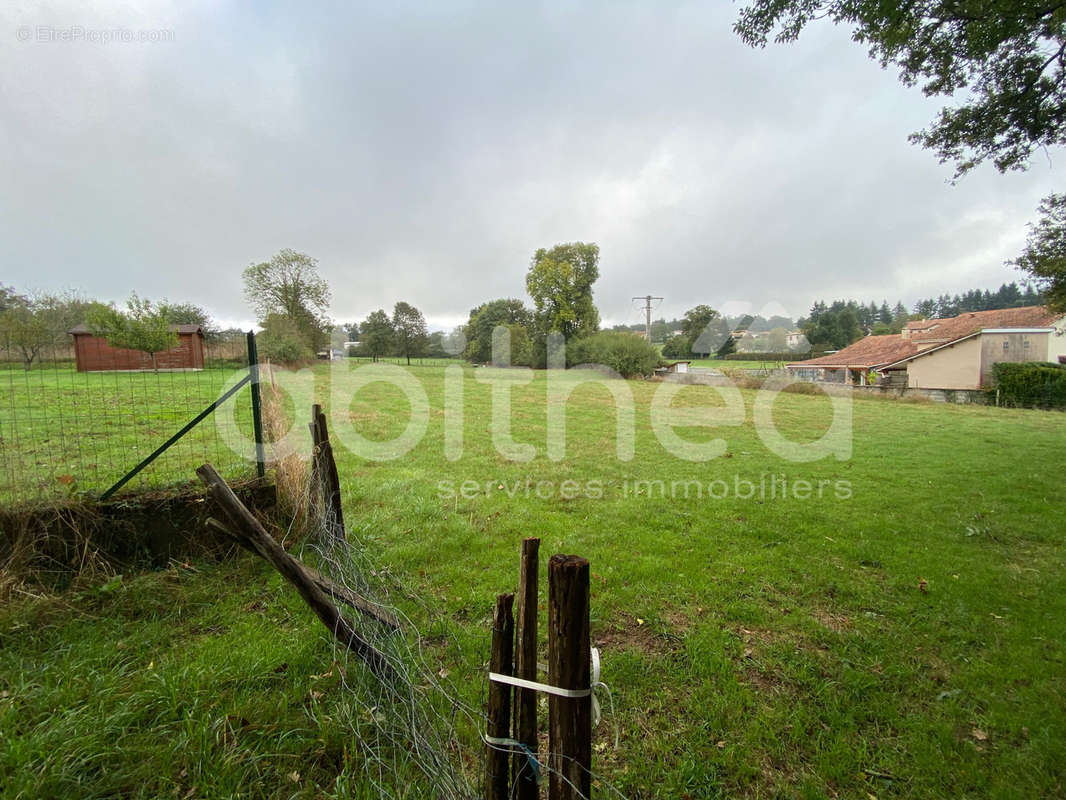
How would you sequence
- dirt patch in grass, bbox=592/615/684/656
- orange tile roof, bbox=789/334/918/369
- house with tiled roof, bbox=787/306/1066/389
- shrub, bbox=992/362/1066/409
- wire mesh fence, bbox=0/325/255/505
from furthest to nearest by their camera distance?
orange tile roof, bbox=789/334/918/369 → house with tiled roof, bbox=787/306/1066/389 → shrub, bbox=992/362/1066/409 → wire mesh fence, bbox=0/325/255/505 → dirt patch in grass, bbox=592/615/684/656

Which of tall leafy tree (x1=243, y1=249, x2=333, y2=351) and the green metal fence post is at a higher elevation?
tall leafy tree (x1=243, y1=249, x2=333, y2=351)

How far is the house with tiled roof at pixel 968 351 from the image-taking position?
2012cm

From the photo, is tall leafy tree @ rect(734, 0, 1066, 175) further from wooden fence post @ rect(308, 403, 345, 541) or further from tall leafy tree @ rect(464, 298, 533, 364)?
tall leafy tree @ rect(464, 298, 533, 364)

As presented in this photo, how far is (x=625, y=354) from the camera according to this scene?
2627cm

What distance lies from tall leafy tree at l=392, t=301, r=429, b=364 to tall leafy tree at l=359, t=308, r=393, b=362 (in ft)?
2.45

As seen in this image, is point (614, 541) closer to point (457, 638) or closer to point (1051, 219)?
point (457, 638)

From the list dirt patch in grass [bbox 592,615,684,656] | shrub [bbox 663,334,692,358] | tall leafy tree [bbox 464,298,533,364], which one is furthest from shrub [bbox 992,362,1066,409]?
tall leafy tree [bbox 464,298,533,364]

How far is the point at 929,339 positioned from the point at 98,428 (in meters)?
34.6

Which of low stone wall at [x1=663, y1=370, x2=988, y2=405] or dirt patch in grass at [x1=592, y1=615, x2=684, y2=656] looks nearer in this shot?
dirt patch in grass at [x1=592, y1=615, x2=684, y2=656]

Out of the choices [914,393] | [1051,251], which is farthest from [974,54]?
[914,393]

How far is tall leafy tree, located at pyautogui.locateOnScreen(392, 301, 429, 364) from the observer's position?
139 ft

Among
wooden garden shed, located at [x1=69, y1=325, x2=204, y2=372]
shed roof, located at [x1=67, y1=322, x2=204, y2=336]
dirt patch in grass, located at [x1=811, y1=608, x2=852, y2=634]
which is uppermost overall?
shed roof, located at [x1=67, y1=322, x2=204, y2=336]

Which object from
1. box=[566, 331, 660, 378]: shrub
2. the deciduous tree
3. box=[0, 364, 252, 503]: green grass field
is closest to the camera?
box=[0, 364, 252, 503]: green grass field

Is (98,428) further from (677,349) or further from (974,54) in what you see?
(677,349)
